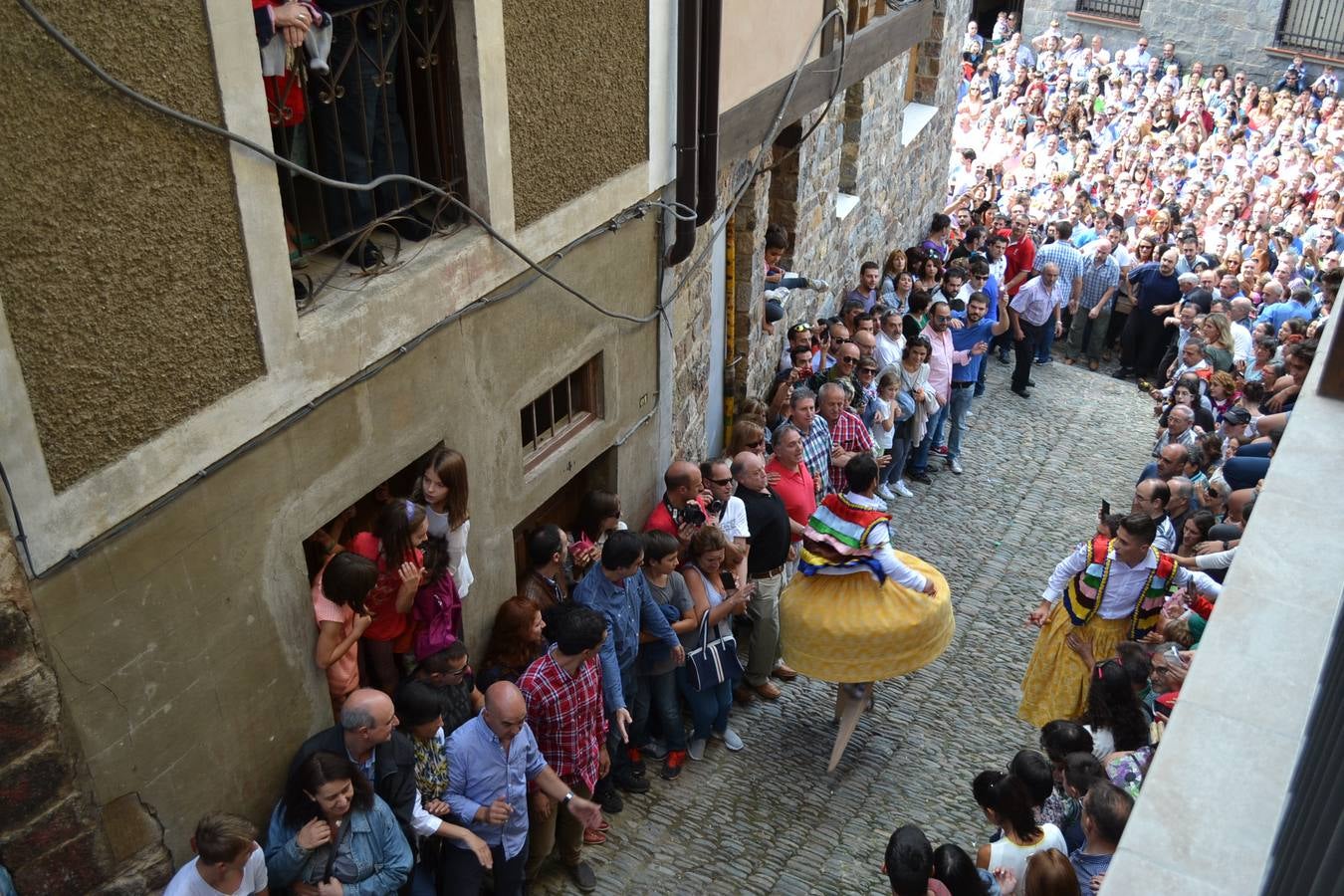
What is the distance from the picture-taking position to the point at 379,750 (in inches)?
199

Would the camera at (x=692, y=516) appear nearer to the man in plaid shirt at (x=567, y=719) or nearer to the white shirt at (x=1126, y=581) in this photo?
the man in plaid shirt at (x=567, y=719)

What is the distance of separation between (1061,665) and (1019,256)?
722 cm

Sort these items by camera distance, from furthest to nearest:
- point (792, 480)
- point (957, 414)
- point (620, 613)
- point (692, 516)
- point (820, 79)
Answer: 1. point (957, 414)
2. point (820, 79)
3. point (792, 480)
4. point (692, 516)
5. point (620, 613)

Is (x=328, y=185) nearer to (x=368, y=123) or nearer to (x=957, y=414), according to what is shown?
(x=368, y=123)

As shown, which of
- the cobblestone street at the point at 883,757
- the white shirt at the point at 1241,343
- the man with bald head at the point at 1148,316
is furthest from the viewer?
the man with bald head at the point at 1148,316

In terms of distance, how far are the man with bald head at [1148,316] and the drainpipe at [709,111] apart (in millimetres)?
7024

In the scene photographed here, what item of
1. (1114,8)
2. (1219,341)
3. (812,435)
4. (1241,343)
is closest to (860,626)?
(812,435)

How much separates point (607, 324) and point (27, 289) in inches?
152

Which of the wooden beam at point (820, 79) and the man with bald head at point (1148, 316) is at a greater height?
the wooden beam at point (820, 79)

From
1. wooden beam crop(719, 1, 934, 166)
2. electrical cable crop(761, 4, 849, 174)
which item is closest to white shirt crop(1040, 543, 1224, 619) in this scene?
wooden beam crop(719, 1, 934, 166)

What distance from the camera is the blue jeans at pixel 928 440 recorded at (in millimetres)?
10742

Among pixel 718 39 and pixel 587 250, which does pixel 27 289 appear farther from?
pixel 718 39

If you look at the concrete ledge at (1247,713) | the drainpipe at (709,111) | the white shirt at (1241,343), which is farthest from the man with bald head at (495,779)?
the white shirt at (1241,343)

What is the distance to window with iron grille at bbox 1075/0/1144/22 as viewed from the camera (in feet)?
84.6
